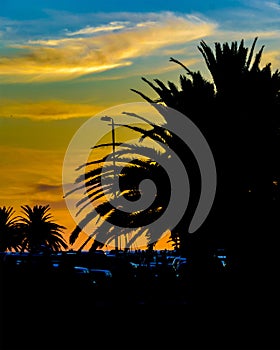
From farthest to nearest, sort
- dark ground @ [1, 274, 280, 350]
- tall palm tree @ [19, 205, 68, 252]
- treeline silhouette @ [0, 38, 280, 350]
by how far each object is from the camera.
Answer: tall palm tree @ [19, 205, 68, 252]
treeline silhouette @ [0, 38, 280, 350]
dark ground @ [1, 274, 280, 350]

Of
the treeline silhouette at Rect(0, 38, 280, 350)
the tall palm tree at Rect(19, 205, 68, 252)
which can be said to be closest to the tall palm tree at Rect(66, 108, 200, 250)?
the treeline silhouette at Rect(0, 38, 280, 350)

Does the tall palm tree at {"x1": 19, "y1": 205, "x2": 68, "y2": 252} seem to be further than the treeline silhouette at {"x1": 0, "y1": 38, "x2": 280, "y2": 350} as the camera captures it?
Yes

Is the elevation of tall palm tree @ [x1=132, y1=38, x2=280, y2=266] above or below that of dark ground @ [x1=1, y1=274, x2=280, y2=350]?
above

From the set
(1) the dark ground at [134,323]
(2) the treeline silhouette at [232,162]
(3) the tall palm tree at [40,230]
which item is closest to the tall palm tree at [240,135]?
(2) the treeline silhouette at [232,162]

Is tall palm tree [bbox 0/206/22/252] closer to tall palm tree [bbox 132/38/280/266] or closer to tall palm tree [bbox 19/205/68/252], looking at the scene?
tall palm tree [bbox 19/205/68/252]

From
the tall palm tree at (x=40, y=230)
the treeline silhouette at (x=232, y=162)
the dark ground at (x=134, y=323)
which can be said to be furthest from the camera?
the tall palm tree at (x=40, y=230)

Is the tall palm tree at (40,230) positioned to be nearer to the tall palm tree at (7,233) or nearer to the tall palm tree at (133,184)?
the tall palm tree at (7,233)

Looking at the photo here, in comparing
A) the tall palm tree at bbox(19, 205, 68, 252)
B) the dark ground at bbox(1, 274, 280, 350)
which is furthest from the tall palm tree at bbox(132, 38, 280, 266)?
the tall palm tree at bbox(19, 205, 68, 252)

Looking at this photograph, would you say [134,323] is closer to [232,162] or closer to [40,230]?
[232,162]

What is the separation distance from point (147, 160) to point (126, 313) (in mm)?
5976

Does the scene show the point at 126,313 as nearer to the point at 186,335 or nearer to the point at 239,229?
the point at 186,335

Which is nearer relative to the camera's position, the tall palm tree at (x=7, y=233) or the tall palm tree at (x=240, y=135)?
the tall palm tree at (x=240, y=135)

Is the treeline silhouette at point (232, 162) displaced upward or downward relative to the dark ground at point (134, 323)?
upward

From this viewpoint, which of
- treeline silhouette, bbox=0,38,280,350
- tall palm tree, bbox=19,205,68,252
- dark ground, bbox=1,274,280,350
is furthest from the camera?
tall palm tree, bbox=19,205,68,252
